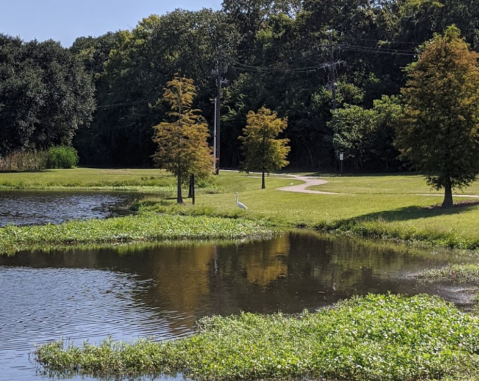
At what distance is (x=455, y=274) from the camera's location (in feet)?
65.5

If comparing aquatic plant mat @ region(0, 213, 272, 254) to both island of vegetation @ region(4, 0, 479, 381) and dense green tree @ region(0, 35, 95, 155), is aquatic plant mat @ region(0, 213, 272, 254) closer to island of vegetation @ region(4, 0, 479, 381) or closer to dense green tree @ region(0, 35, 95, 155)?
island of vegetation @ region(4, 0, 479, 381)

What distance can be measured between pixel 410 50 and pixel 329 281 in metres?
55.3

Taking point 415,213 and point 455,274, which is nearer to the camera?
point 455,274

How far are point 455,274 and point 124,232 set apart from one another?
13.7 m

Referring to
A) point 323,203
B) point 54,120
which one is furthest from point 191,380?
point 54,120

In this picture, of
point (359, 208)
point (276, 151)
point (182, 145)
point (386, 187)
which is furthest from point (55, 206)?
point (386, 187)

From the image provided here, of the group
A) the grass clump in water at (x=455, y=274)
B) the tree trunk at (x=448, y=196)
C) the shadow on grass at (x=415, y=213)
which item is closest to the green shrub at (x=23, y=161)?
the shadow on grass at (x=415, y=213)

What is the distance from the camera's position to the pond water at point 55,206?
34875 mm

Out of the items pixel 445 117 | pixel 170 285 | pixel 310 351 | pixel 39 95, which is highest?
pixel 39 95

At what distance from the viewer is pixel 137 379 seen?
11.3 meters

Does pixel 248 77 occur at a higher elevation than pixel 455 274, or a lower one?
higher

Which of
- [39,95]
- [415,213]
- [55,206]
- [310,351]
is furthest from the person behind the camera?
[39,95]

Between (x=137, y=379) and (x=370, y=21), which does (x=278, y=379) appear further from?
(x=370, y=21)

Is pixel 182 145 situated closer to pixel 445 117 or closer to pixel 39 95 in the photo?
pixel 445 117
